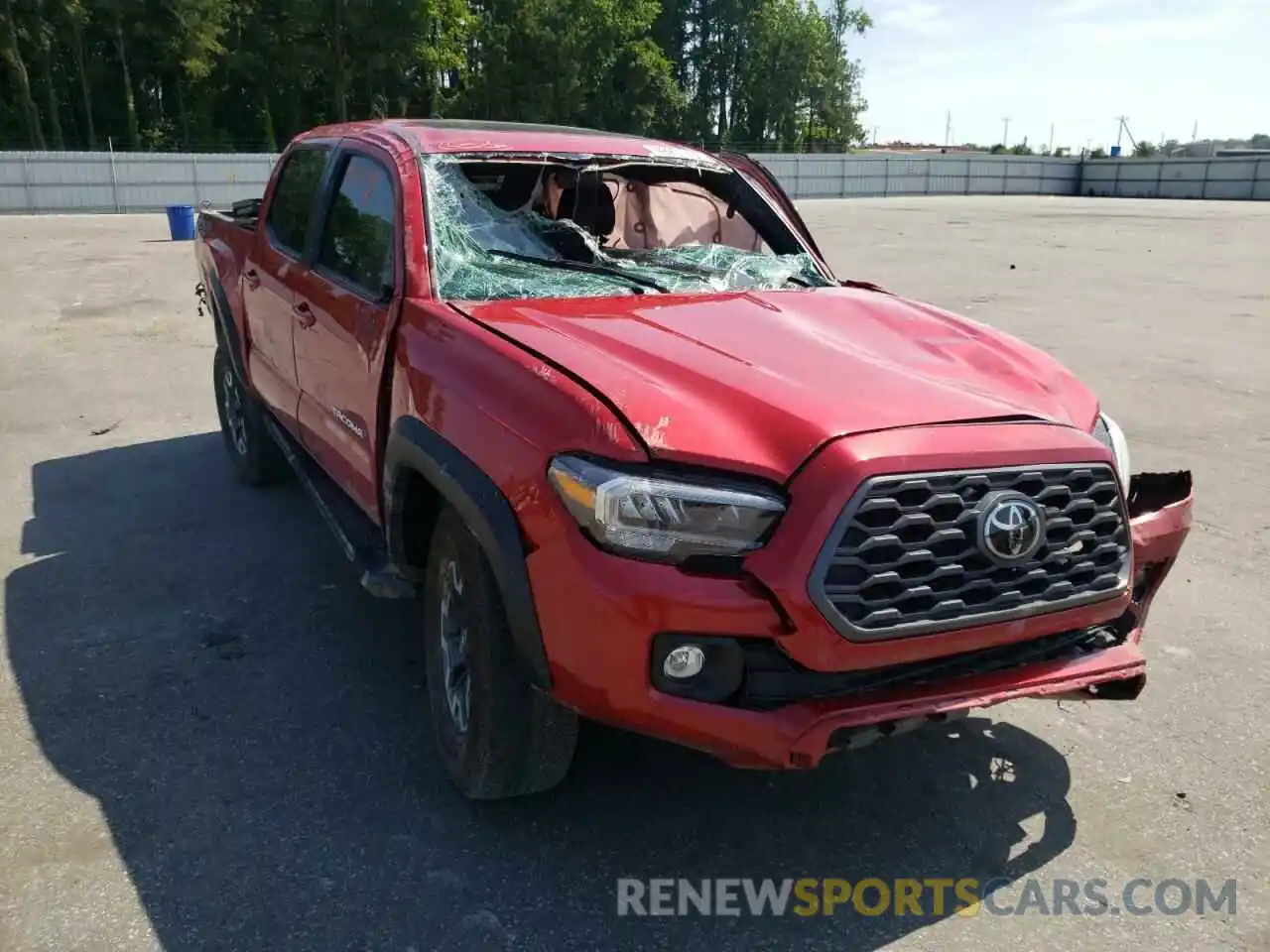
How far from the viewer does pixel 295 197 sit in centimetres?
476

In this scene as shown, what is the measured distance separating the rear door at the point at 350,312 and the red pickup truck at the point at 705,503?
25 millimetres

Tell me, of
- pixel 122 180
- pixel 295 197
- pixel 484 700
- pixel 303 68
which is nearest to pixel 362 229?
pixel 295 197


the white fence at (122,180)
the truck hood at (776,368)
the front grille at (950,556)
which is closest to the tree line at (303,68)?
the white fence at (122,180)

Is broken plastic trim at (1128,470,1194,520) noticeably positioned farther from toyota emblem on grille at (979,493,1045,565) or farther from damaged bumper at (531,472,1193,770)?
toyota emblem on grille at (979,493,1045,565)

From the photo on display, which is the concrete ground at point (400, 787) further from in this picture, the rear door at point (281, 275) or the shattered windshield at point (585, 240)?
the shattered windshield at point (585, 240)

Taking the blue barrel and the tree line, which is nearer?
the blue barrel

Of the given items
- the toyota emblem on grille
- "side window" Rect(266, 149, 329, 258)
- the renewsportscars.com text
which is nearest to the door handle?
"side window" Rect(266, 149, 329, 258)

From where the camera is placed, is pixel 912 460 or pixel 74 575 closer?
pixel 912 460

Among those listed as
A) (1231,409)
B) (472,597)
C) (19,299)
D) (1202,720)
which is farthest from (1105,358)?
(19,299)

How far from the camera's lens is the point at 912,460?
7.80 feet

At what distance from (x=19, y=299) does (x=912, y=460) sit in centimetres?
1329

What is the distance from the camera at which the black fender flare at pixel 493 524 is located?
2502mm

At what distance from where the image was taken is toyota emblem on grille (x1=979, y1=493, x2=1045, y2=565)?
2.43 metres

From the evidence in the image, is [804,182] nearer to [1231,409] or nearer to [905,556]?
[1231,409]
